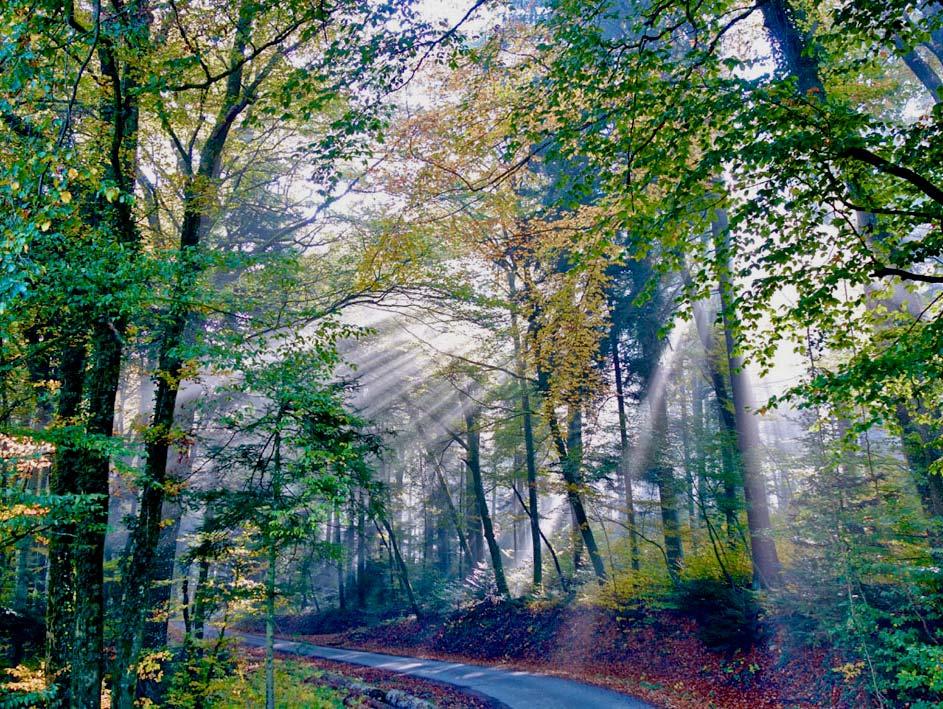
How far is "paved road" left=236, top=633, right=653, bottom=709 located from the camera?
9375 millimetres

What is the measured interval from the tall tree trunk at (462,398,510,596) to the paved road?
301 centimetres

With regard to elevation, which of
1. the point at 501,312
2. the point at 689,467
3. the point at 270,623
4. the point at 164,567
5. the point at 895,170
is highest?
the point at 501,312

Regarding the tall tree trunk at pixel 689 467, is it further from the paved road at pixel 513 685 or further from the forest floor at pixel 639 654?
the paved road at pixel 513 685

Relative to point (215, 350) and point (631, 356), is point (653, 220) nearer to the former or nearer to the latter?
point (215, 350)

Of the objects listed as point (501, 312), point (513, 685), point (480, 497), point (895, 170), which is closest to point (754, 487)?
point (513, 685)

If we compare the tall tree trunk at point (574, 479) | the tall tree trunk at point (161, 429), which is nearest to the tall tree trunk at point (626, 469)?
the tall tree trunk at point (574, 479)

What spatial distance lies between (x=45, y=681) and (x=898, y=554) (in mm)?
11583

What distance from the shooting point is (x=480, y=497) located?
60.2ft

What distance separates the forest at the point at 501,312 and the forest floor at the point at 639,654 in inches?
3.4

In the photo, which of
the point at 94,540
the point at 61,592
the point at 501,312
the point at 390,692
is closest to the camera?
the point at 94,540

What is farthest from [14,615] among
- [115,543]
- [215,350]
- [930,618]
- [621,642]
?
[115,543]

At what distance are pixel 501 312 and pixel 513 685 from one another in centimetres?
829

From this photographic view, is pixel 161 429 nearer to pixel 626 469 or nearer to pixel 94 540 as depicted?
pixel 94 540

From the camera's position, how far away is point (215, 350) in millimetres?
6938
